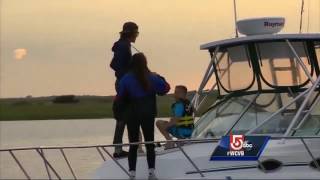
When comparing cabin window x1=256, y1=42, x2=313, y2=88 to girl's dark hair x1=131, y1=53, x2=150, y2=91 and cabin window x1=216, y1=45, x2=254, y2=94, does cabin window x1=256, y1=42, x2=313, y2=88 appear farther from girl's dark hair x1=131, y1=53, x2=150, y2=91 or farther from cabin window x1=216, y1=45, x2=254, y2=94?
girl's dark hair x1=131, y1=53, x2=150, y2=91

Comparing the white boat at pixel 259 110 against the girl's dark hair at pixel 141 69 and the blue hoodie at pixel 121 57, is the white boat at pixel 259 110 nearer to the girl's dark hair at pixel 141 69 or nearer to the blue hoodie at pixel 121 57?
the girl's dark hair at pixel 141 69

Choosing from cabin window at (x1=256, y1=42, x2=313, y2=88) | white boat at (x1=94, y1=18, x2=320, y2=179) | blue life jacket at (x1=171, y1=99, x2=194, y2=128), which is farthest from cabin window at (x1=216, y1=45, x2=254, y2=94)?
blue life jacket at (x1=171, y1=99, x2=194, y2=128)

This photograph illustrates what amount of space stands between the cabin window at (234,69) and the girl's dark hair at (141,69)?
196 centimetres

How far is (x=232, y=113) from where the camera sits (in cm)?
1034

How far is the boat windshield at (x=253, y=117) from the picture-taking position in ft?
32.2

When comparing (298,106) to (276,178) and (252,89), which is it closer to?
(252,89)

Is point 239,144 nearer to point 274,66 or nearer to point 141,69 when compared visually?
point 141,69

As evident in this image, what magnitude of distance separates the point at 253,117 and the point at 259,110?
0.14m

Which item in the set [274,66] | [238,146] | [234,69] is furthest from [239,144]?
[234,69]

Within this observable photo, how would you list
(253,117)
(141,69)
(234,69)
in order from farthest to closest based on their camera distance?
1. (234,69)
2. (253,117)
3. (141,69)

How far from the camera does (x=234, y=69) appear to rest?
10883mm

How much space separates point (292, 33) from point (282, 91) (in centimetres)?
82

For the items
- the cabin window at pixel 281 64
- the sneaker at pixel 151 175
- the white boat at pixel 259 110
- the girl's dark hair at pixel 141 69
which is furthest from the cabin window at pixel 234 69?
the sneaker at pixel 151 175

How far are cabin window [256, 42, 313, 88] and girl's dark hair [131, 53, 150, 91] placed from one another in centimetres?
203
